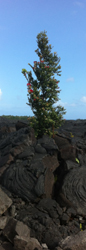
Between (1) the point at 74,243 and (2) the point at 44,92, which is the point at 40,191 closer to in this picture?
(1) the point at 74,243

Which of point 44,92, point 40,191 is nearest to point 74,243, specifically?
point 40,191

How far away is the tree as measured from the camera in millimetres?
13328

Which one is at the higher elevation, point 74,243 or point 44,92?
point 44,92

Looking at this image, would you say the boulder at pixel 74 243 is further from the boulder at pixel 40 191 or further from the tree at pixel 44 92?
the tree at pixel 44 92

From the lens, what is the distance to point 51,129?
1434cm

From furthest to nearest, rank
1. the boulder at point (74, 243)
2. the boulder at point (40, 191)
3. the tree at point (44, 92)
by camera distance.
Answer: the tree at point (44, 92), the boulder at point (40, 191), the boulder at point (74, 243)

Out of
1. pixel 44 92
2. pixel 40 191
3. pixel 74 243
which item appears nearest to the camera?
pixel 74 243

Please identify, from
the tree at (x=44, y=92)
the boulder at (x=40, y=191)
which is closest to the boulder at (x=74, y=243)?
the boulder at (x=40, y=191)

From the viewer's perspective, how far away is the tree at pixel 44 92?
13.3 m

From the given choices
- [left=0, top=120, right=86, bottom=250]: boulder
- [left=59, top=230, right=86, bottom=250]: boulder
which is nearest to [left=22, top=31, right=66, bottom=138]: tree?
[left=0, top=120, right=86, bottom=250]: boulder

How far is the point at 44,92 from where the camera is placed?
14.1 metres

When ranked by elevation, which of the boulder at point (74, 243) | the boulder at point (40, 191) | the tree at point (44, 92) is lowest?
the boulder at point (74, 243)

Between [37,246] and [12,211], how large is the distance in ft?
7.07

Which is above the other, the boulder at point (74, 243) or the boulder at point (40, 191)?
the boulder at point (40, 191)
